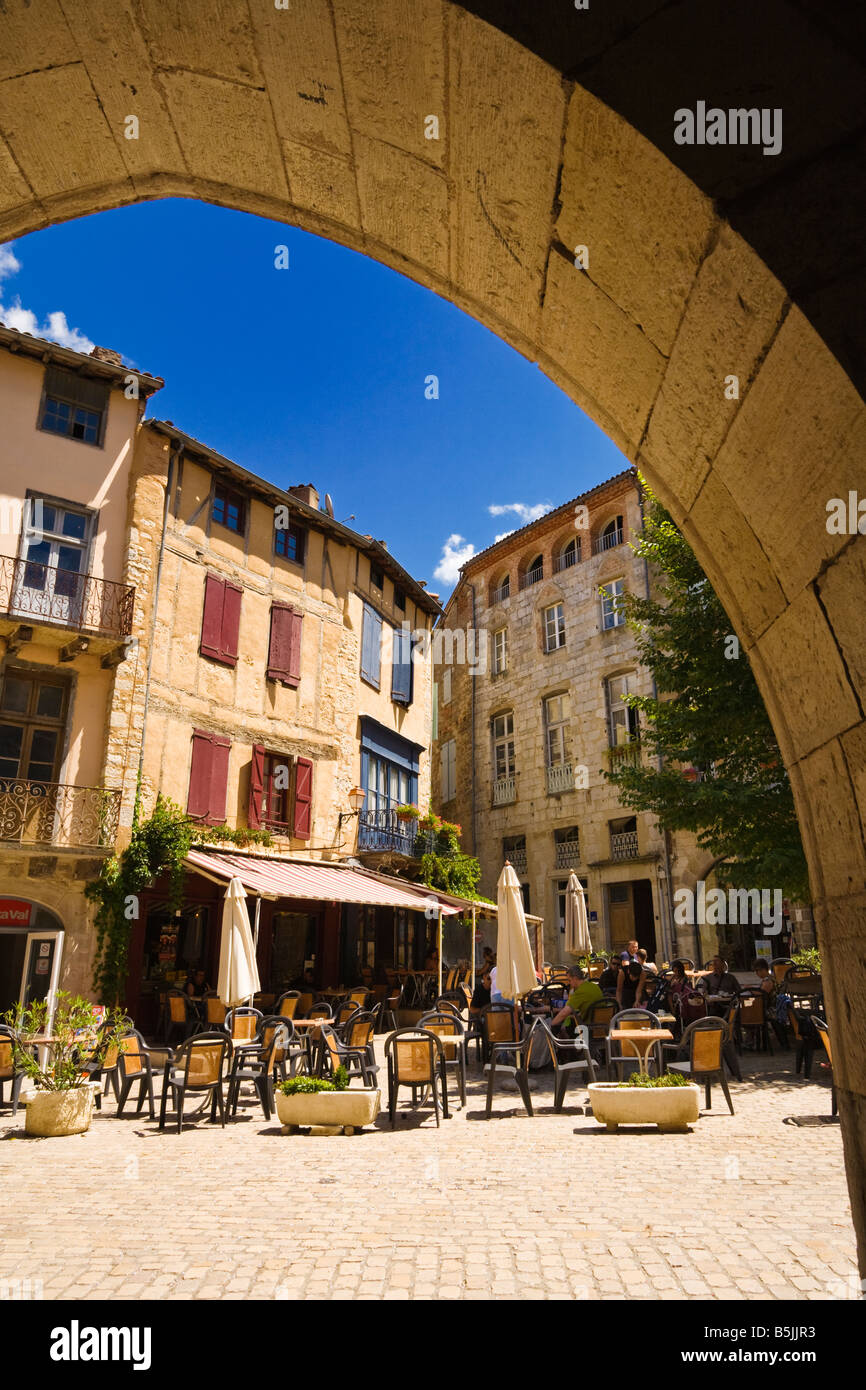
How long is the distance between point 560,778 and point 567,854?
2.12 m

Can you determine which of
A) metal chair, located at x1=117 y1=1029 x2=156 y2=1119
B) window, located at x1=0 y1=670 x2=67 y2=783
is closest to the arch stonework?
metal chair, located at x1=117 y1=1029 x2=156 y2=1119

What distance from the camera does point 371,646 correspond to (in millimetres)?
19938

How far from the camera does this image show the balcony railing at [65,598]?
1333 centimetres

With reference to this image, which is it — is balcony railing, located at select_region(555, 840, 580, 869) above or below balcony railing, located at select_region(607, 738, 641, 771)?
below

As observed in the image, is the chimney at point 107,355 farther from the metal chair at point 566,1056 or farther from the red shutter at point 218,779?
the metal chair at point 566,1056

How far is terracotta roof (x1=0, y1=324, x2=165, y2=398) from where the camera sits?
14125 mm

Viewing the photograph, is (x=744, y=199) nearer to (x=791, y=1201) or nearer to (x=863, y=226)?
(x=863, y=226)

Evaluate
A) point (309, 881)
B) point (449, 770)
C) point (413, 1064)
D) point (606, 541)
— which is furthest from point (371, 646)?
point (413, 1064)

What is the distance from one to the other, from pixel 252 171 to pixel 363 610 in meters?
17.7

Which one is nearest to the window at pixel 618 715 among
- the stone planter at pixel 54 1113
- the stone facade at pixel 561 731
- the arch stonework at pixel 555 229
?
the stone facade at pixel 561 731

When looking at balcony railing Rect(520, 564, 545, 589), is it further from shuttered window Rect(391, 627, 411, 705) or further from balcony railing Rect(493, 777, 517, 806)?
shuttered window Rect(391, 627, 411, 705)

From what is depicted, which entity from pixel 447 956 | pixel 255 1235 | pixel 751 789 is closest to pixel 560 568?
pixel 447 956

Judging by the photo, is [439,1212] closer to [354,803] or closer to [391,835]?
[354,803]

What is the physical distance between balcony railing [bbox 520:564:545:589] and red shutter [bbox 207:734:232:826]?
1397 centimetres
